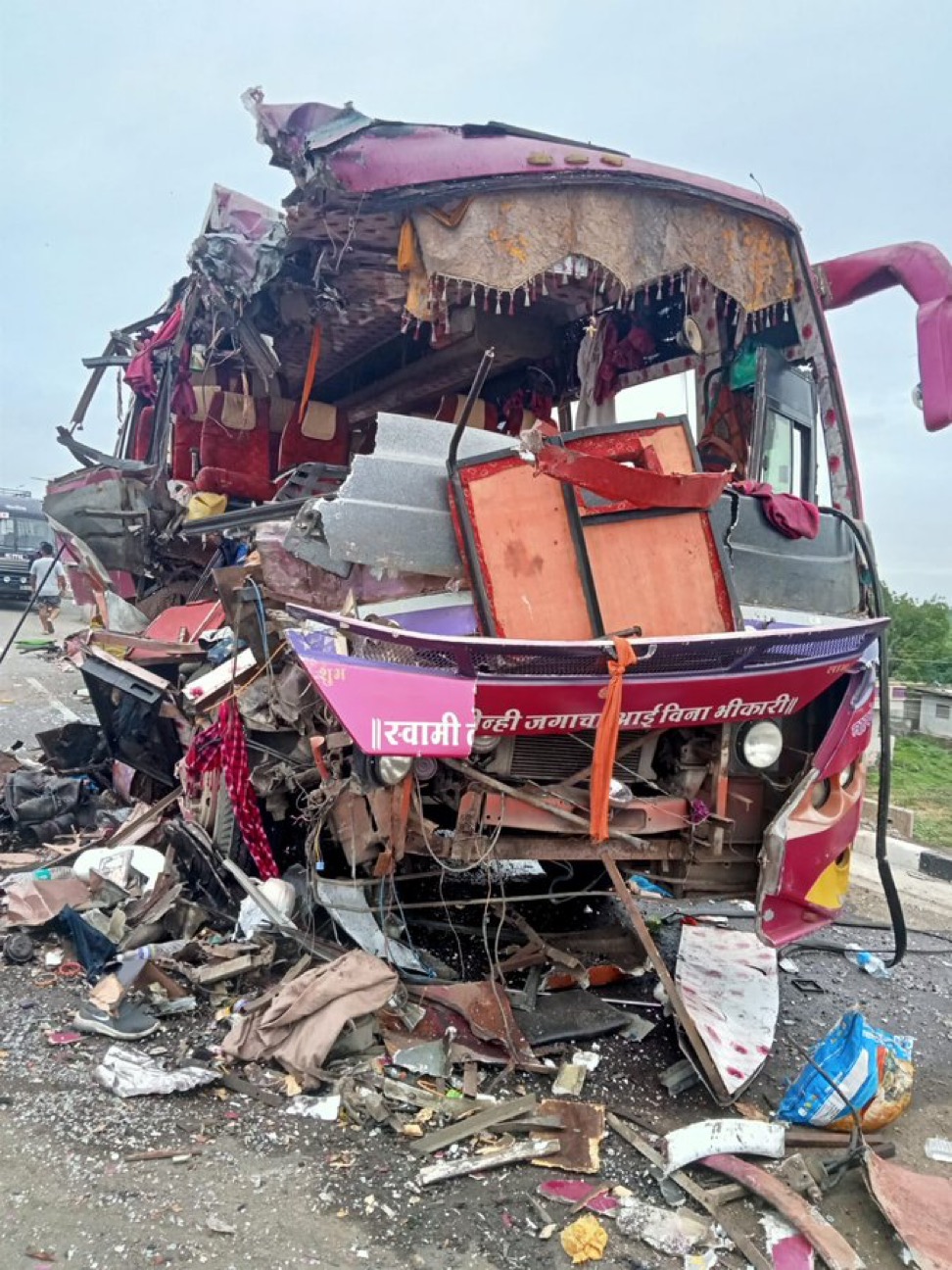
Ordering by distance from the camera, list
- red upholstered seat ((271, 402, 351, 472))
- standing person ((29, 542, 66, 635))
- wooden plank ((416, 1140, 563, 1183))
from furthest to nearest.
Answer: standing person ((29, 542, 66, 635)) → red upholstered seat ((271, 402, 351, 472)) → wooden plank ((416, 1140, 563, 1183))

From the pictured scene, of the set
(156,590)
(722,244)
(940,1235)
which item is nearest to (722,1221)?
(940,1235)

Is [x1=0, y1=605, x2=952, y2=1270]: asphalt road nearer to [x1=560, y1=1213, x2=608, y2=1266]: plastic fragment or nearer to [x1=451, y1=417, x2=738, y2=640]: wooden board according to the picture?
[x1=560, y1=1213, x2=608, y2=1266]: plastic fragment

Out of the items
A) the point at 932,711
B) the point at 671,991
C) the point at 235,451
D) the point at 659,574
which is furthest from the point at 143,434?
the point at 932,711

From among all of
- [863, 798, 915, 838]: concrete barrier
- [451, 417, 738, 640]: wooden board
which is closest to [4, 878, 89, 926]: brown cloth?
[451, 417, 738, 640]: wooden board

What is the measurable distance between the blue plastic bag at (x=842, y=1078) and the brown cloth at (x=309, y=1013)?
150 centimetres

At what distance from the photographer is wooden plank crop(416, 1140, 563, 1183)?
2.53m

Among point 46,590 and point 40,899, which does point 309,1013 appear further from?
point 46,590

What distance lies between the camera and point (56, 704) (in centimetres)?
1023

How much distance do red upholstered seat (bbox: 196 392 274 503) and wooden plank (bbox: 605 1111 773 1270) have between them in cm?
495

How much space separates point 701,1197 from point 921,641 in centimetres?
1699

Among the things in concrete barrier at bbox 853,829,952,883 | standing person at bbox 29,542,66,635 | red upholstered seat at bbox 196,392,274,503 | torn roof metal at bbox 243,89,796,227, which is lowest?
concrete barrier at bbox 853,829,952,883

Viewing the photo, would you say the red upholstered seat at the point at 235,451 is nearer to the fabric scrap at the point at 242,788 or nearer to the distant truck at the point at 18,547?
the fabric scrap at the point at 242,788

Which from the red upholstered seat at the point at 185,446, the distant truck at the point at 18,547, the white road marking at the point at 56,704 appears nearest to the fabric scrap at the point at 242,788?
the red upholstered seat at the point at 185,446

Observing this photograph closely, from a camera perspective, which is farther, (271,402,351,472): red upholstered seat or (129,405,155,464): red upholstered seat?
(129,405,155,464): red upholstered seat
